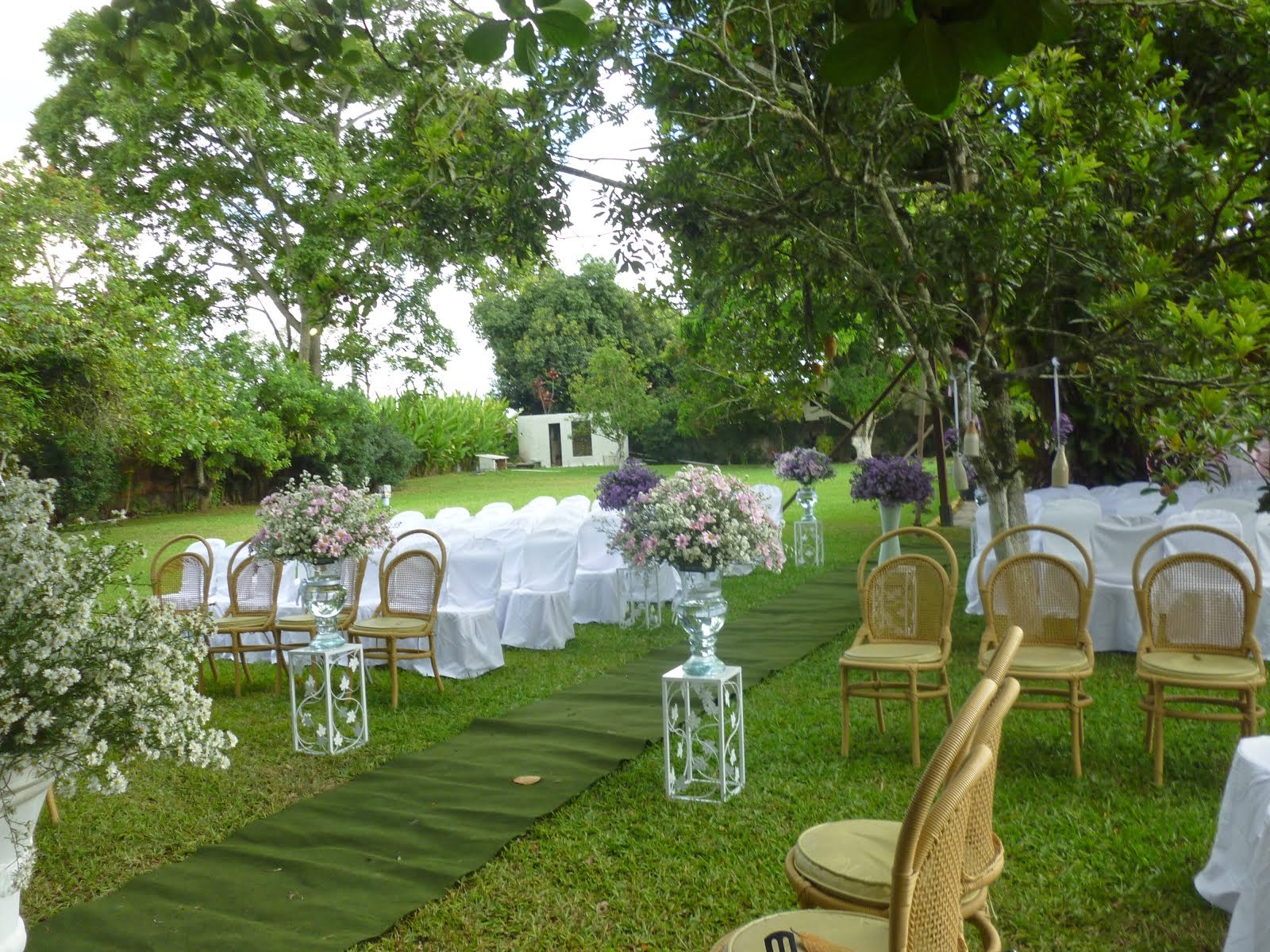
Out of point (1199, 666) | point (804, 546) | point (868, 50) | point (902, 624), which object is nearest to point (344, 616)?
point (902, 624)

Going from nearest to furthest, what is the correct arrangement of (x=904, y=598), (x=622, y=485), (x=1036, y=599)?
(x=1036, y=599)
(x=904, y=598)
(x=622, y=485)

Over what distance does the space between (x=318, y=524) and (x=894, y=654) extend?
3.01 m

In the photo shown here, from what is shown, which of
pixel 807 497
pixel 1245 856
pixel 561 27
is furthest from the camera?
pixel 807 497

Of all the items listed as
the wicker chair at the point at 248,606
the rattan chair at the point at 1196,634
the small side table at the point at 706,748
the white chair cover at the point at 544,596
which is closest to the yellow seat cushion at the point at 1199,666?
the rattan chair at the point at 1196,634

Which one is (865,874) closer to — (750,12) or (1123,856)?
(1123,856)

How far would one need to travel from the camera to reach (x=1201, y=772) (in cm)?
428

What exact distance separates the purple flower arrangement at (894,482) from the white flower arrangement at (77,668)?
750 centimetres

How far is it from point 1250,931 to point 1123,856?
3.60 ft

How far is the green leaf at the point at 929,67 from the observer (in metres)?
1.20

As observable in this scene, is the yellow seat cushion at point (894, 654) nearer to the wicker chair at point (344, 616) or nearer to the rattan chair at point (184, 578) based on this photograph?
the wicker chair at point (344, 616)

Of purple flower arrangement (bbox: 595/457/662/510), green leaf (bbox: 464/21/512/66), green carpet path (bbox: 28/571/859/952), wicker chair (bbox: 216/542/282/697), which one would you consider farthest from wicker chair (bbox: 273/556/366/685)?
green leaf (bbox: 464/21/512/66)

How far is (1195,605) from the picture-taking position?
14.4ft

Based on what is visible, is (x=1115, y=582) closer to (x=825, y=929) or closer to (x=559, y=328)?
(x=825, y=929)

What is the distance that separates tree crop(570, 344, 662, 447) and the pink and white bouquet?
47.9ft
